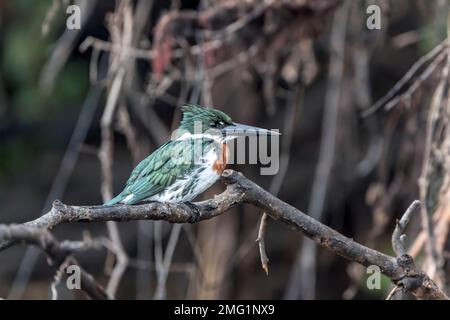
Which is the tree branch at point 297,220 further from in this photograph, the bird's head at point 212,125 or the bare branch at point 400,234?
the bird's head at point 212,125

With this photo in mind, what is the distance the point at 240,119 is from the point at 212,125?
1729 mm

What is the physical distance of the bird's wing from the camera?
3.16m

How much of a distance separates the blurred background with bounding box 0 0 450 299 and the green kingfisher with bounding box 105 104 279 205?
0.42 meters

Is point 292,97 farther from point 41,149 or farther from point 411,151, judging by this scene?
point 41,149

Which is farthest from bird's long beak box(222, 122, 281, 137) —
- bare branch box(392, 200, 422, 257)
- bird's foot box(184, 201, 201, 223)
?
bare branch box(392, 200, 422, 257)

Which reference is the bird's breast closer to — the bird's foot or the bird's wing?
the bird's wing

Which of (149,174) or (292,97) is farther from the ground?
(292,97)

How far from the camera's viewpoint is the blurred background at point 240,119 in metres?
3.85

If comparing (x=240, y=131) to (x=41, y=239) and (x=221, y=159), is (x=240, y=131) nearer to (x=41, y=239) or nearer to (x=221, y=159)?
(x=221, y=159)

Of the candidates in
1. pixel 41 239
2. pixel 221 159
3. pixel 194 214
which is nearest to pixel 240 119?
pixel 221 159

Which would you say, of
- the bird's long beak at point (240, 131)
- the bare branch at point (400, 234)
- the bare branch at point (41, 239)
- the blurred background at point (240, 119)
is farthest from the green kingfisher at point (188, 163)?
the bare branch at point (41, 239)

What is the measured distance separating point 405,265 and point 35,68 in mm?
3566

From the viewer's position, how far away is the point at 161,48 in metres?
3.95
